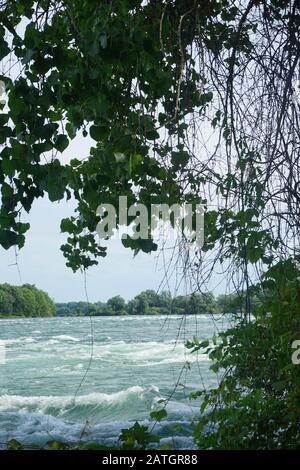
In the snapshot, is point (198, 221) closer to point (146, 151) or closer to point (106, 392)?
point (146, 151)

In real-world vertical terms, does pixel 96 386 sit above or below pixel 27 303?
below

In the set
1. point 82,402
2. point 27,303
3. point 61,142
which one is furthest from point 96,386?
point 27,303

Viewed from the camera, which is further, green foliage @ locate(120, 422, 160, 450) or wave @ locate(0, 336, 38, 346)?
wave @ locate(0, 336, 38, 346)

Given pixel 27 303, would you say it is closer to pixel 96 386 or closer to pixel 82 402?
pixel 96 386

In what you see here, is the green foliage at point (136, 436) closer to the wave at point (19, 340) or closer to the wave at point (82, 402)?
the wave at point (82, 402)

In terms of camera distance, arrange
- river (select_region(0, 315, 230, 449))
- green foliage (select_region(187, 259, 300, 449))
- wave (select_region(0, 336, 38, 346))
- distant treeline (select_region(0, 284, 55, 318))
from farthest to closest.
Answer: distant treeline (select_region(0, 284, 55, 318))
wave (select_region(0, 336, 38, 346))
river (select_region(0, 315, 230, 449))
green foliage (select_region(187, 259, 300, 449))

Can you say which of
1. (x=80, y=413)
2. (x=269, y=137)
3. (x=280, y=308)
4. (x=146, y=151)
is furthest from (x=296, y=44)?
(x=80, y=413)

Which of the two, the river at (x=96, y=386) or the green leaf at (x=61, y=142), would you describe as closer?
the green leaf at (x=61, y=142)

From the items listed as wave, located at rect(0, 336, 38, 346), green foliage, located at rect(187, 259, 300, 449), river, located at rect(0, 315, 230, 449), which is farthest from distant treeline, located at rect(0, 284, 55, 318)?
green foliage, located at rect(187, 259, 300, 449)

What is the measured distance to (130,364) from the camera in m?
14.1

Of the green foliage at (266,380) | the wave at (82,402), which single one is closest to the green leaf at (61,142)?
the green foliage at (266,380)

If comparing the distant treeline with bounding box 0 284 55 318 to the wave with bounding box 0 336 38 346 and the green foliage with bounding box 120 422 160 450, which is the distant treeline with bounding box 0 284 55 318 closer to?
the wave with bounding box 0 336 38 346

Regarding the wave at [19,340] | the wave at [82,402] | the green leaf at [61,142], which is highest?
the green leaf at [61,142]

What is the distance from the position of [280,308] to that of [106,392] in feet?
30.2
